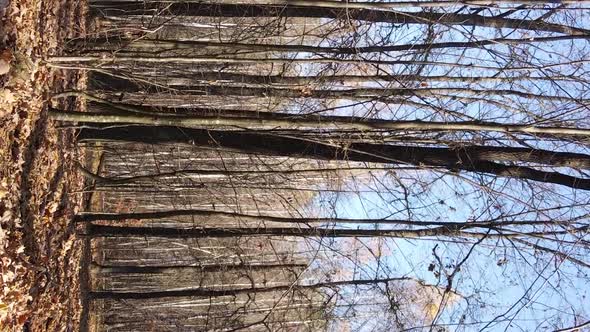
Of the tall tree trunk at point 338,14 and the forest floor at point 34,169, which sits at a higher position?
the tall tree trunk at point 338,14

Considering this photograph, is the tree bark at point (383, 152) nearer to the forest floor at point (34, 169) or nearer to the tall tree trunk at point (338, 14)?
the forest floor at point (34, 169)

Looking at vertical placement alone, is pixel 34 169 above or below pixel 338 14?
below

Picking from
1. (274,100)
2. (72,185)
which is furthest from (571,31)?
(72,185)

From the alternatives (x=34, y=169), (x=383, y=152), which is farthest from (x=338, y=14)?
(x=34, y=169)

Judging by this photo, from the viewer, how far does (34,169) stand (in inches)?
256

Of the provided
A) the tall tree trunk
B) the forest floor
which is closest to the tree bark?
the forest floor

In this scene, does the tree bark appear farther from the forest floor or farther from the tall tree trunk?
the tall tree trunk

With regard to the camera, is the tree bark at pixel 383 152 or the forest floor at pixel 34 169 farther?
the tree bark at pixel 383 152

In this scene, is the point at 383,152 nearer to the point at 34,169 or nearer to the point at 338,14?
the point at 338,14

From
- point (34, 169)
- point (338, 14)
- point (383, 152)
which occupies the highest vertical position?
point (338, 14)

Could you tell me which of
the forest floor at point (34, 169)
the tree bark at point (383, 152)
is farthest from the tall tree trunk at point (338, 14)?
the tree bark at point (383, 152)

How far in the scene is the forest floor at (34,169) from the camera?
18.3 ft

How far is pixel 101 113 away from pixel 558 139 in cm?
578

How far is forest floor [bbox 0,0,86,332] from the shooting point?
559cm
